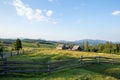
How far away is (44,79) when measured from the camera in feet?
64.7

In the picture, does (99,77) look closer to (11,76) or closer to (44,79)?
(44,79)

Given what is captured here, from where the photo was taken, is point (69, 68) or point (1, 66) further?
point (69, 68)

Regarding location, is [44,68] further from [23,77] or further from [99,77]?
[99,77]

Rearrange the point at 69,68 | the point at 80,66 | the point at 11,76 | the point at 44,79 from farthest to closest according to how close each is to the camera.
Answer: the point at 80,66, the point at 69,68, the point at 11,76, the point at 44,79

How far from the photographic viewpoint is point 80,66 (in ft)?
87.6

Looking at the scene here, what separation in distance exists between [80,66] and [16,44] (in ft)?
208

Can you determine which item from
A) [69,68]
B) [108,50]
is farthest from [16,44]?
[69,68]

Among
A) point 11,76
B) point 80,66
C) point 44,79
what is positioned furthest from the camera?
point 80,66

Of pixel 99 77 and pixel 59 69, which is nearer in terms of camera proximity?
pixel 99 77

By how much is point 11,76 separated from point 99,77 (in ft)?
29.3

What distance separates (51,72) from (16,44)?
65.8 meters

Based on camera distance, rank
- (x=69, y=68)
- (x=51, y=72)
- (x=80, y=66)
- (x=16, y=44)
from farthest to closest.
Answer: (x=16, y=44)
(x=80, y=66)
(x=69, y=68)
(x=51, y=72)

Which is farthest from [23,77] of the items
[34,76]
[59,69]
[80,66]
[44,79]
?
[80,66]

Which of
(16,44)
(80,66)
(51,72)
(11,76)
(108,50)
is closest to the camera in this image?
(11,76)
